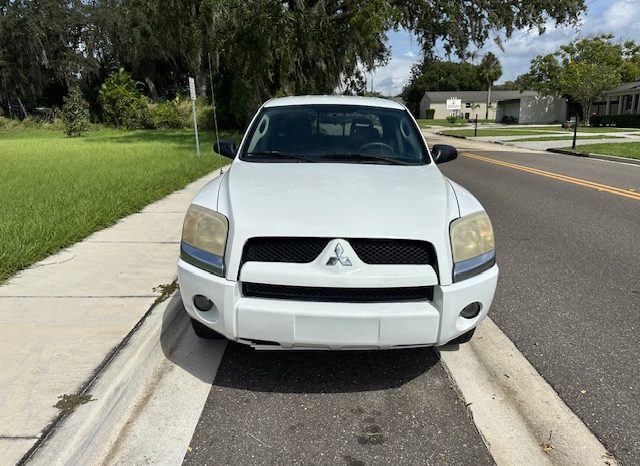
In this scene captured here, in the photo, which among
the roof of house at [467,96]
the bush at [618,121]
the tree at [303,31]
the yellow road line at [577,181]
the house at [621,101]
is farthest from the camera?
the roof of house at [467,96]

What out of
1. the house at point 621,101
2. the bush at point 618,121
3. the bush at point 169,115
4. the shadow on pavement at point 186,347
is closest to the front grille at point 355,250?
the shadow on pavement at point 186,347

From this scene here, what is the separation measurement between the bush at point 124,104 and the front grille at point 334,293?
36329mm

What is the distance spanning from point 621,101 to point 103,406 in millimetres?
61624

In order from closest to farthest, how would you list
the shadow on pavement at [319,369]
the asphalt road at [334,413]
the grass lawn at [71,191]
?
the asphalt road at [334,413] < the shadow on pavement at [319,369] < the grass lawn at [71,191]

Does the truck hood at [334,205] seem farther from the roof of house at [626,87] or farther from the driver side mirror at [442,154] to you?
the roof of house at [626,87]

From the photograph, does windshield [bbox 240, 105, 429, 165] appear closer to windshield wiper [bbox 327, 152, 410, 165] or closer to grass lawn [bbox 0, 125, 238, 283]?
windshield wiper [bbox 327, 152, 410, 165]

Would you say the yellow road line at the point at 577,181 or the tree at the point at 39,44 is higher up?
the tree at the point at 39,44

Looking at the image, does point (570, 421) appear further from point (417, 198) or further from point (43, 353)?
point (43, 353)

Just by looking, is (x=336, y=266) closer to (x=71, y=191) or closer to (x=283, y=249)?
(x=283, y=249)

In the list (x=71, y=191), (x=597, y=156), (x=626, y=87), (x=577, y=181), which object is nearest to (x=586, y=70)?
(x=626, y=87)

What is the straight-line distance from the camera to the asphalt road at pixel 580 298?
9.78 feet

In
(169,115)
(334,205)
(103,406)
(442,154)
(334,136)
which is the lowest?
(103,406)

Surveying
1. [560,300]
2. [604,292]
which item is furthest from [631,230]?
[560,300]

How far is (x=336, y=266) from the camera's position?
8.91ft
